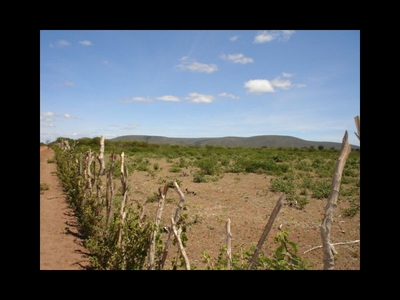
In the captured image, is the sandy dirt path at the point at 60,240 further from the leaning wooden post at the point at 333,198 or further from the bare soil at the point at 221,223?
the leaning wooden post at the point at 333,198

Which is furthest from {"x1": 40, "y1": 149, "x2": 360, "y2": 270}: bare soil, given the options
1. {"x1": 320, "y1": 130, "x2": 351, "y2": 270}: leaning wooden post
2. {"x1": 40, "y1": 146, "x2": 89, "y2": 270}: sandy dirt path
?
{"x1": 320, "y1": 130, "x2": 351, "y2": 270}: leaning wooden post

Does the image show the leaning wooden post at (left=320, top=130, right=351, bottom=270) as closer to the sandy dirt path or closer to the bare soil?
the bare soil

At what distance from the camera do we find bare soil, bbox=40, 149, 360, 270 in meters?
4.94

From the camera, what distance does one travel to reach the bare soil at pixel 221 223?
4.94m

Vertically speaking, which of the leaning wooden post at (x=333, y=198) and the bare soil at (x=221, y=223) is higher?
the leaning wooden post at (x=333, y=198)

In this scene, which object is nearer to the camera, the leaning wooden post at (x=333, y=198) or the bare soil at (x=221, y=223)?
the leaning wooden post at (x=333, y=198)

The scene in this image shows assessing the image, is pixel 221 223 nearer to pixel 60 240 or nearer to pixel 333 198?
pixel 60 240

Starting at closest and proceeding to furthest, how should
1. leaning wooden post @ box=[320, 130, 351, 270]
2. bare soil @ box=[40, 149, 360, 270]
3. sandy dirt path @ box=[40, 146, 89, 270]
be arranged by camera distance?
leaning wooden post @ box=[320, 130, 351, 270]
sandy dirt path @ box=[40, 146, 89, 270]
bare soil @ box=[40, 149, 360, 270]

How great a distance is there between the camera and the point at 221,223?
22.9ft

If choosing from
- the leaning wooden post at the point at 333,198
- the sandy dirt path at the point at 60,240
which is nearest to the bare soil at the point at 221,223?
the sandy dirt path at the point at 60,240
